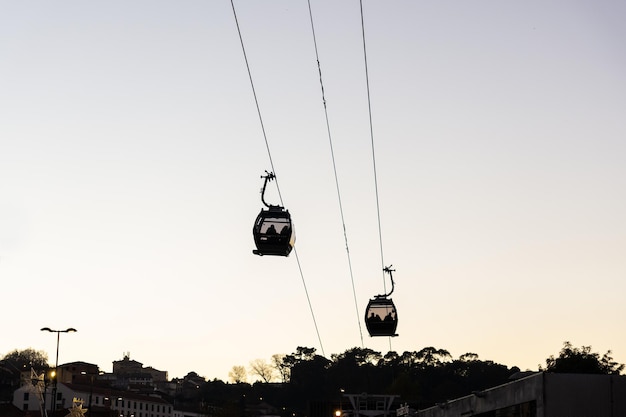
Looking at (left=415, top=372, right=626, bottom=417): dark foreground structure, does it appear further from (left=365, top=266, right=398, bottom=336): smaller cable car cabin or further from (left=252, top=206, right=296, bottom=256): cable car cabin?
(left=365, top=266, right=398, bottom=336): smaller cable car cabin

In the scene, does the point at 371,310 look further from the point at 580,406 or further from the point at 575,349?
the point at 575,349

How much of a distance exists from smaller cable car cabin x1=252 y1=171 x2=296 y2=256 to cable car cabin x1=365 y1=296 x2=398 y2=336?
14195 millimetres

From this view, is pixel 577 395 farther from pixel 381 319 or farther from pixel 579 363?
pixel 579 363

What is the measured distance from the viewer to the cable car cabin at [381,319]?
149 feet

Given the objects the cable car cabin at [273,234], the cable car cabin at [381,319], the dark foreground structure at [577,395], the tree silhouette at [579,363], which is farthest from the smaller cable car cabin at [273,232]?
the tree silhouette at [579,363]

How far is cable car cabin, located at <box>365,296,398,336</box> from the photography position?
149ft

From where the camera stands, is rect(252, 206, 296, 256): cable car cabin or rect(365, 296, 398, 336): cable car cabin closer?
rect(252, 206, 296, 256): cable car cabin

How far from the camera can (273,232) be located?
31.8 meters

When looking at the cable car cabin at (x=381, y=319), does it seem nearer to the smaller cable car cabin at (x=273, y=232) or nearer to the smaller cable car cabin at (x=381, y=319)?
the smaller cable car cabin at (x=381, y=319)

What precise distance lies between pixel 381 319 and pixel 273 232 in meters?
15.0

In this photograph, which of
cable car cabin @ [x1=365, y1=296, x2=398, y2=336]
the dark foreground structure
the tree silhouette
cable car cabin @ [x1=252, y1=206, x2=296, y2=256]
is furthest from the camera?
the tree silhouette

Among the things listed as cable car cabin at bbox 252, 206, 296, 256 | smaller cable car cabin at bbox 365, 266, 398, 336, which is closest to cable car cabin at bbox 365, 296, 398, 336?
smaller cable car cabin at bbox 365, 266, 398, 336

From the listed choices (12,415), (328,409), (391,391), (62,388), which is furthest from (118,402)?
(328,409)

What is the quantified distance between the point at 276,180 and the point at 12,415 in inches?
4816
